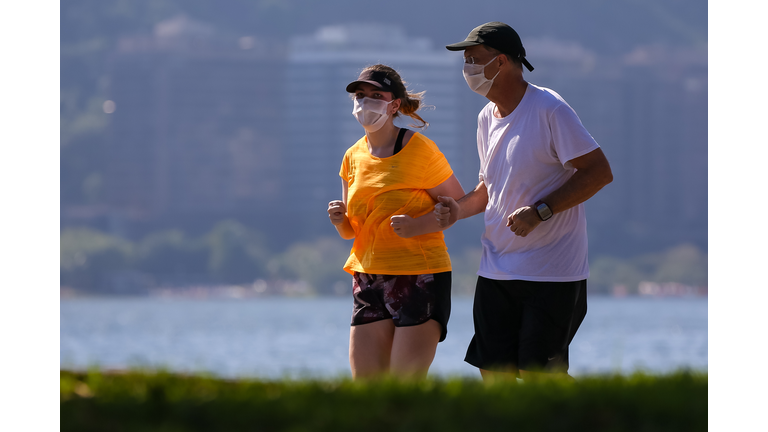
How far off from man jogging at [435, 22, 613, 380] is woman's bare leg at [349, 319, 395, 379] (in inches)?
19.8

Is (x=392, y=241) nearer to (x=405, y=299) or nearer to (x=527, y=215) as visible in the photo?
(x=405, y=299)

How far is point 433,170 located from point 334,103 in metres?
128

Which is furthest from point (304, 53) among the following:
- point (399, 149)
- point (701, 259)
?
point (399, 149)

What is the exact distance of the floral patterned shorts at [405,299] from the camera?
4762mm

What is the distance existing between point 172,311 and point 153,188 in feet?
82.4

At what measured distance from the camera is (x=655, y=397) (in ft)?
8.43

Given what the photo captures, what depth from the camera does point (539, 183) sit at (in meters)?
4.35

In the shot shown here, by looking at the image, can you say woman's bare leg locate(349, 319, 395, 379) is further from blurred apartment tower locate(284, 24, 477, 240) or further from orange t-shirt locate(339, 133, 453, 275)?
blurred apartment tower locate(284, 24, 477, 240)

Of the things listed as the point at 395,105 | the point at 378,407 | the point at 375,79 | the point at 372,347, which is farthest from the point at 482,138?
the point at 378,407

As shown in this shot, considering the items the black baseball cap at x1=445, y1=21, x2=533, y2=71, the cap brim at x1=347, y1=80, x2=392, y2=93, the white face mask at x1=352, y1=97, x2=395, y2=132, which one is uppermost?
the black baseball cap at x1=445, y1=21, x2=533, y2=71

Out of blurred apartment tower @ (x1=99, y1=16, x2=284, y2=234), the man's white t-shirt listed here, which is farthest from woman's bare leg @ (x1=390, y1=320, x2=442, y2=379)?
blurred apartment tower @ (x1=99, y1=16, x2=284, y2=234)

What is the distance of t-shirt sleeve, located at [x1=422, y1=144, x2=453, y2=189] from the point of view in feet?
16.1
